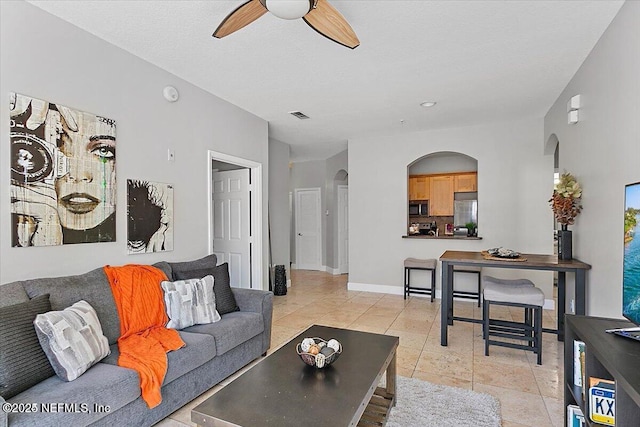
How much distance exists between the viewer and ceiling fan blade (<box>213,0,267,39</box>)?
190cm

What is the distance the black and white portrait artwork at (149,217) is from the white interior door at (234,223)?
53.2 inches

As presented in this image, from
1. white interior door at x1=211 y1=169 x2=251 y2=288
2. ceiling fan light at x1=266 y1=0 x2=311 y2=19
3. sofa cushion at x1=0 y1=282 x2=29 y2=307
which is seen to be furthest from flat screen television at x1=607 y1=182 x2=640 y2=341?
white interior door at x1=211 y1=169 x2=251 y2=288

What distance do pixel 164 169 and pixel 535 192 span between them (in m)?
4.86

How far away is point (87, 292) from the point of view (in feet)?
7.30

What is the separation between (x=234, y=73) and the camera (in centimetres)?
326

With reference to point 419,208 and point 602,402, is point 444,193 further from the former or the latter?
Answer: point 602,402

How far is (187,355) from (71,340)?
25.9 inches

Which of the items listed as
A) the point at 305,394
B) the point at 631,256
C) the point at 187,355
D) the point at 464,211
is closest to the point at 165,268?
the point at 187,355

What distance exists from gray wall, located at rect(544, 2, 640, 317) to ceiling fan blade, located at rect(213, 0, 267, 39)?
88.7 inches

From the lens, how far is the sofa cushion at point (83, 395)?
59.3 inches

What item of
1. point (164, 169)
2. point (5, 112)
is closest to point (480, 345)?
point (164, 169)

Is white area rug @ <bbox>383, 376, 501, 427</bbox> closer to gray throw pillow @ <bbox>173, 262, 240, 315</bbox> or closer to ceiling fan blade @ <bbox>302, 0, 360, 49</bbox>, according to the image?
gray throw pillow @ <bbox>173, 262, 240, 315</bbox>

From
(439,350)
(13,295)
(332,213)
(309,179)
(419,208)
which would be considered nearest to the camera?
(13,295)

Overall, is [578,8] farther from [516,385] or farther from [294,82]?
[516,385]
